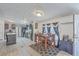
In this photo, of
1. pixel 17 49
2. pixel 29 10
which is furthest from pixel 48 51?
pixel 29 10

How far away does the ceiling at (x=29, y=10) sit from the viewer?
1333mm

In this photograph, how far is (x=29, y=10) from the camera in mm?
1354

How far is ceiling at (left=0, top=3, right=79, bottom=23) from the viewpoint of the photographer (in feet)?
4.37

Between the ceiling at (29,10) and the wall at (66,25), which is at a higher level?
the ceiling at (29,10)

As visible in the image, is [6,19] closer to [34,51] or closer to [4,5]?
[4,5]

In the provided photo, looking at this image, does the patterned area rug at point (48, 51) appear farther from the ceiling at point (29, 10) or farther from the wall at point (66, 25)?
the ceiling at point (29, 10)

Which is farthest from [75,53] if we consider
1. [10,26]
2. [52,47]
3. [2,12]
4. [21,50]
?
[2,12]

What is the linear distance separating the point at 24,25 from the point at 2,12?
10.7 inches

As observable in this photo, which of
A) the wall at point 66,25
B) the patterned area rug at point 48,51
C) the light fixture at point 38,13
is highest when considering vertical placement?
the light fixture at point 38,13

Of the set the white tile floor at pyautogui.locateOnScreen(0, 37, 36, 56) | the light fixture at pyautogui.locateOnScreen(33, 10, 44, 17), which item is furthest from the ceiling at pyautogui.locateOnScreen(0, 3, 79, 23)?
the white tile floor at pyautogui.locateOnScreen(0, 37, 36, 56)

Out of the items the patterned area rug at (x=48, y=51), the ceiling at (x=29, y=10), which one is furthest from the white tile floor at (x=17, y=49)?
the ceiling at (x=29, y=10)

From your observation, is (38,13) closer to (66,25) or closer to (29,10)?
(29,10)

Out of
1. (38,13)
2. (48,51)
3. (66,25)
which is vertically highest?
(38,13)

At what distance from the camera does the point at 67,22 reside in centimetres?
133
